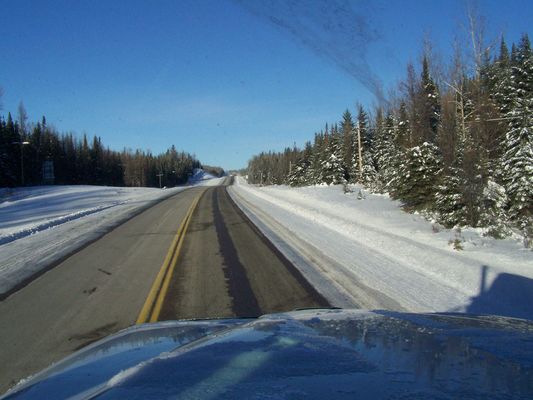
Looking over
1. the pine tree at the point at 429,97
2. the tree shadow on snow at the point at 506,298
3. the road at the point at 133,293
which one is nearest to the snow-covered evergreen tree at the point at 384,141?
the pine tree at the point at 429,97

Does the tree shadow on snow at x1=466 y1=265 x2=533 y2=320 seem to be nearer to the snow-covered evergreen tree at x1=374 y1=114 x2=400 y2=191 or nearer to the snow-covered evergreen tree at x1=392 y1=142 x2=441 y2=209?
the snow-covered evergreen tree at x1=392 y1=142 x2=441 y2=209

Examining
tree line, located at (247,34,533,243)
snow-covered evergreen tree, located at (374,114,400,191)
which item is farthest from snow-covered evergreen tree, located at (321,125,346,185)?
tree line, located at (247,34,533,243)

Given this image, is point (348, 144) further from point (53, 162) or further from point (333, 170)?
point (53, 162)

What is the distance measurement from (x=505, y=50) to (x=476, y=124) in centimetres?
2247

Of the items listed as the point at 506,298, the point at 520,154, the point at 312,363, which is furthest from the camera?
the point at 520,154

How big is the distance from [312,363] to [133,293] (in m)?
6.26

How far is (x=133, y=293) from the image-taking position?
27.0ft

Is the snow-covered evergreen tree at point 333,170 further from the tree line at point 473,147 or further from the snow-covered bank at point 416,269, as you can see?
the snow-covered bank at point 416,269

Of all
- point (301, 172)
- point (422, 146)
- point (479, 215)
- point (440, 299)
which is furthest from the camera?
point (301, 172)

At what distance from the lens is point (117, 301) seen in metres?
7.71

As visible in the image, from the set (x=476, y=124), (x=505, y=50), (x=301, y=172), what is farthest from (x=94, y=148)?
(x=476, y=124)

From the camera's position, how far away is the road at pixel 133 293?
19.2ft

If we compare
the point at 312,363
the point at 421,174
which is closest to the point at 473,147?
the point at 421,174

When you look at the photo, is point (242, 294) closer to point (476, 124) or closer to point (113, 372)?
point (113, 372)
